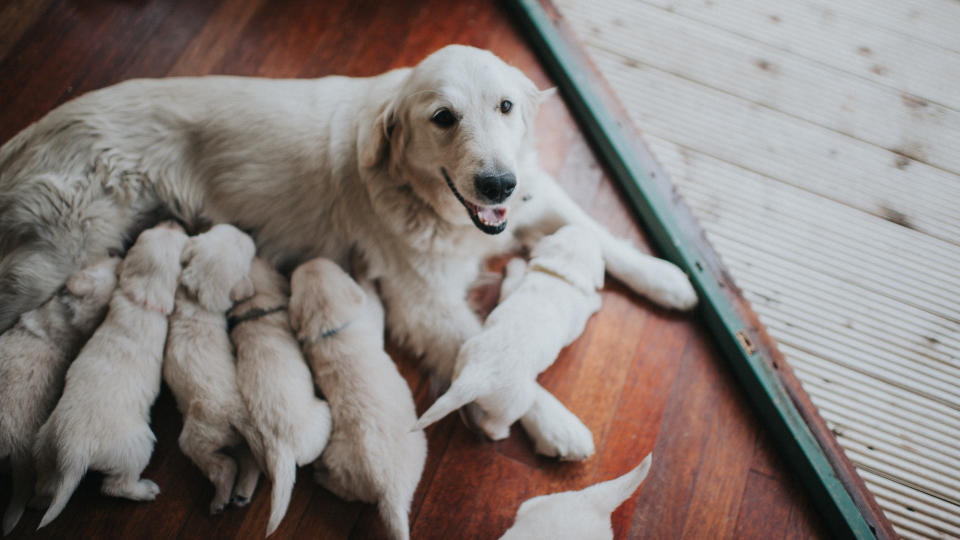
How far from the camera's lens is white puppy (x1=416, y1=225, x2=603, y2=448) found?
1527mm

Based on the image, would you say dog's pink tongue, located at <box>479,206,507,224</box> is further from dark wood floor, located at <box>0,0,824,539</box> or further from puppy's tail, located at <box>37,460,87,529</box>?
puppy's tail, located at <box>37,460,87,529</box>

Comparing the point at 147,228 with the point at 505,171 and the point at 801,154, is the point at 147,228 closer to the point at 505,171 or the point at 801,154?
the point at 505,171

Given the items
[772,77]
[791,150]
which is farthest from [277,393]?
[772,77]

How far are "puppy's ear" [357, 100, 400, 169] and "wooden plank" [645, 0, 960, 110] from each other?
1.54 meters

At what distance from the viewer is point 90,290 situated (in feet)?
5.57

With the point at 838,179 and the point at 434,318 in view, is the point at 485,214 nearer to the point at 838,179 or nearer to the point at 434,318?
the point at 434,318

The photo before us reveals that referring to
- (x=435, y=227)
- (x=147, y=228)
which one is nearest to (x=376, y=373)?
(x=435, y=227)

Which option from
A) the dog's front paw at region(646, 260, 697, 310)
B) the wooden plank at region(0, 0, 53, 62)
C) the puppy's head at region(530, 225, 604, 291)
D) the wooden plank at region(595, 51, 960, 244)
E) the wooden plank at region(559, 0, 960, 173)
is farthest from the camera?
the wooden plank at region(0, 0, 53, 62)

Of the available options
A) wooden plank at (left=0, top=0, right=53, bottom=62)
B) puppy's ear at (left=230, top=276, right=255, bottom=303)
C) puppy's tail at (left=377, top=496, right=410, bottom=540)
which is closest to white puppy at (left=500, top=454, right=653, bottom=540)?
puppy's tail at (left=377, top=496, right=410, bottom=540)

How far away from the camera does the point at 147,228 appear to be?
1912mm

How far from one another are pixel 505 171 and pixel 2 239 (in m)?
1.56

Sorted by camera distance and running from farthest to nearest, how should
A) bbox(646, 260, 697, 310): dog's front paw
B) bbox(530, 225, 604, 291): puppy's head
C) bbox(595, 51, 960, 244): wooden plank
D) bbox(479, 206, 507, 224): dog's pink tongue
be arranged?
bbox(595, 51, 960, 244): wooden plank, bbox(646, 260, 697, 310): dog's front paw, bbox(530, 225, 604, 291): puppy's head, bbox(479, 206, 507, 224): dog's pink tongue

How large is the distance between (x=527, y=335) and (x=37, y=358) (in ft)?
4.65

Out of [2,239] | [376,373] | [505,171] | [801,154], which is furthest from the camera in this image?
[801,154]
